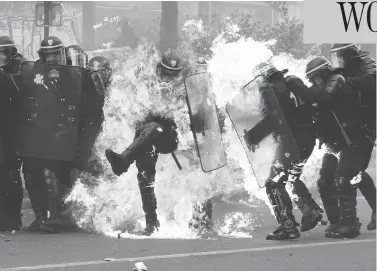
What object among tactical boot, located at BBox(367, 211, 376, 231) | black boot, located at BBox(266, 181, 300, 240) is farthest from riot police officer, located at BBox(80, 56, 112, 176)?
tactical boot, located at BBox(367, 211, 376, 231)

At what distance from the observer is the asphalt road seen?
6.07 meters

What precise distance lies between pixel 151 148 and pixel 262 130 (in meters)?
1.07

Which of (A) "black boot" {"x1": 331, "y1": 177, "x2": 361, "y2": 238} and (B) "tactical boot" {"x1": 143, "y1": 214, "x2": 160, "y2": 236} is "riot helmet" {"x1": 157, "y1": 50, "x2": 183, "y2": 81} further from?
(A) "black boot" {"x1": 331, "y1": 177, "x2": 361, "y2": 238}

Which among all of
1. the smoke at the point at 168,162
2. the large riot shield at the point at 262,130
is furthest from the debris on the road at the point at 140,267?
the large riot shield at the point at 262,130

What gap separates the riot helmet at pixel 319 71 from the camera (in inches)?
292

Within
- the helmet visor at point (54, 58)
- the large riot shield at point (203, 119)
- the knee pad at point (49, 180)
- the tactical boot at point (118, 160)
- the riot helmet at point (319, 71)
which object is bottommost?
the knee pad at point (49, 180)

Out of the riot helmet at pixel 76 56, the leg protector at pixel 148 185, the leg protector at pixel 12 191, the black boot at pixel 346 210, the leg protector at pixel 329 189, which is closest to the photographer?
the black boot at pixel 346 210

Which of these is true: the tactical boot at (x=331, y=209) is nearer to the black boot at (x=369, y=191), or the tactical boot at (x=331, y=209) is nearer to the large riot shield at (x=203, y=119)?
the black boot at (x=369, y=191)

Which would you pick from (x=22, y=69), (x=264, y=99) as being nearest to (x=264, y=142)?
(x=264, y=99)

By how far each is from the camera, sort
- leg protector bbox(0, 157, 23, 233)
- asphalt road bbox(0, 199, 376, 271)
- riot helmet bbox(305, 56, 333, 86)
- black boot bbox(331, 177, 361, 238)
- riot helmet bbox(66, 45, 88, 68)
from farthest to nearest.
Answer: riot helmet bbox(66, 45, 88, 68)
leg protector bbox(0, 157, 23, 233)
black boot bbox(331, 177, 361, 238)
riot helmet bbox(305, 56, 333, 86)
asphalt road bbox(0, 199, 376, 271)

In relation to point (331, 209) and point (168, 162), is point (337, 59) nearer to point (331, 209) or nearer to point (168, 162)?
point (331, 209)

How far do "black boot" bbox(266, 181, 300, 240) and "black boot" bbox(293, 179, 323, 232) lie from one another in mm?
147

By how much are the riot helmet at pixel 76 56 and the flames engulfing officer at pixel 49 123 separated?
16cm

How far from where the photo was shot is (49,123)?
7.80 metres
